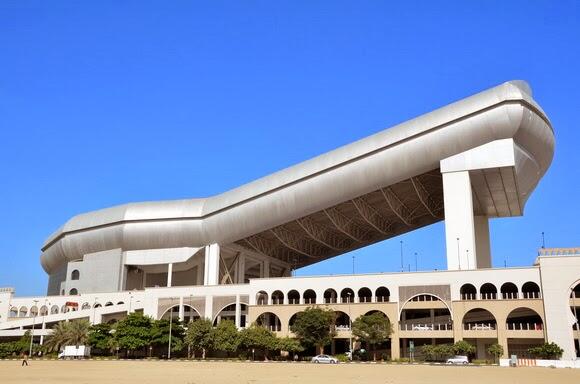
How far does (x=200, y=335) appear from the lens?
219ft

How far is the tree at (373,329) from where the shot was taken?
60.0m

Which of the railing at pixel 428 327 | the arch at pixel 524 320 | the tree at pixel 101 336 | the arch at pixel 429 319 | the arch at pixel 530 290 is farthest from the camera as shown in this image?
the tree at pixel 101 336

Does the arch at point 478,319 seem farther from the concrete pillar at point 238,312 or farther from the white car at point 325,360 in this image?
the concrete pillar at point 238,312

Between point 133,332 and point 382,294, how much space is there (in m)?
27.8

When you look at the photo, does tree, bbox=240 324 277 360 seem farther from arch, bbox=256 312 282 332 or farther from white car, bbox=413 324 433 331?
white car, bbox=413 324 433 331

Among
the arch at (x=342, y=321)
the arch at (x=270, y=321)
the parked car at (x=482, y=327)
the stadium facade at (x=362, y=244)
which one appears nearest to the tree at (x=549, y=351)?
the stadium facade at (x=362, y=244)

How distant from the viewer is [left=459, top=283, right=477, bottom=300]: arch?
201ft

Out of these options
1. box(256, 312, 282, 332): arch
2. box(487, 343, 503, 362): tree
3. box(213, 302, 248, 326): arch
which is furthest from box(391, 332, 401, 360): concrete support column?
box(213, 302, 248, 326): arch

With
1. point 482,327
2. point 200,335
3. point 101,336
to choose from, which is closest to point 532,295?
point 482,327

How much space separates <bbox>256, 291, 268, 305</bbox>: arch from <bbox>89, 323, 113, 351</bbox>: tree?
1709 centimetres

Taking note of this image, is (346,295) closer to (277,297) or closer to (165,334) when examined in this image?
(277,297)

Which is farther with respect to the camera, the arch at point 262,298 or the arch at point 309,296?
the arch at point 262,298

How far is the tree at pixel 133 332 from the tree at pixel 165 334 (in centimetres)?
67

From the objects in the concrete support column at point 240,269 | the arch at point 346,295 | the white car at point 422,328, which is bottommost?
the white car at point 422,328
